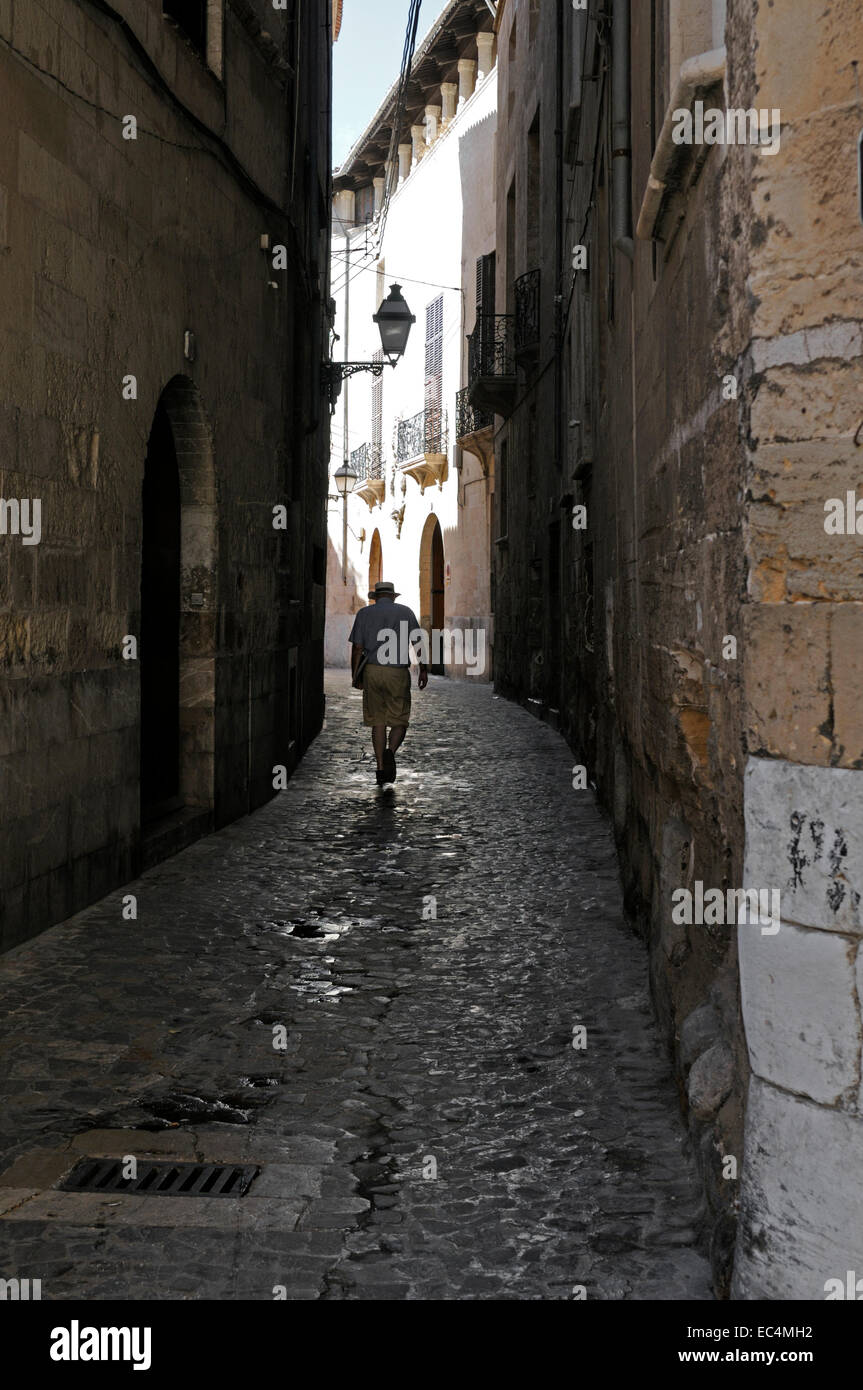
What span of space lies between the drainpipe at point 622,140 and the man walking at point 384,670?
186 inches

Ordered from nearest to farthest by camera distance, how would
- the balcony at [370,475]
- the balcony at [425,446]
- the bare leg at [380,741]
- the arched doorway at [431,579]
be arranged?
1. the bare leg at [380,741]
2. the balcony at [425,446]
3. the arched doorway at [431,579]
4. the balcony at [370,475]

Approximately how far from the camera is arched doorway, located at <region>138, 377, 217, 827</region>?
8.23m

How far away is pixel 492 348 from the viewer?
70.1 ft

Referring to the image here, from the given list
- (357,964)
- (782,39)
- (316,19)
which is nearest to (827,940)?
(782,39)

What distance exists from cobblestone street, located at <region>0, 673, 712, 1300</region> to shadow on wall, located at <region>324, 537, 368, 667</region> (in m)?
31.5

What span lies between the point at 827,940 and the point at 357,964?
3136 millimetres

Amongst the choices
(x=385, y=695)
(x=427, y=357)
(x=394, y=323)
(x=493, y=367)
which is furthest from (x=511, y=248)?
(x=385, y=695)

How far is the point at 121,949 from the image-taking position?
220 inches

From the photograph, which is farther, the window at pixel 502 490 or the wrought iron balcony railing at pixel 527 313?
the window at pixel 502 490

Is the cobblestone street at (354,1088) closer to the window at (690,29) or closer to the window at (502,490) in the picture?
the window at (690,29)

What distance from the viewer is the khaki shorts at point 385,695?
1088cm

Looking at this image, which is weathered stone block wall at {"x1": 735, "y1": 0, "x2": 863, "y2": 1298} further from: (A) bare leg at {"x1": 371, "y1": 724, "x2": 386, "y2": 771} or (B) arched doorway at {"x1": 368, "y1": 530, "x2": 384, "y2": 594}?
(B) arched doorway at {"x1": 368, "y1": 530, "x2": 384, "y2": 594}

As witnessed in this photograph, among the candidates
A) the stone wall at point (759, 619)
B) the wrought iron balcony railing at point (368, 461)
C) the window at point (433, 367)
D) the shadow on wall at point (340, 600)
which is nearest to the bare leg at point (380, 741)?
the stone wall at point (759, 619)
